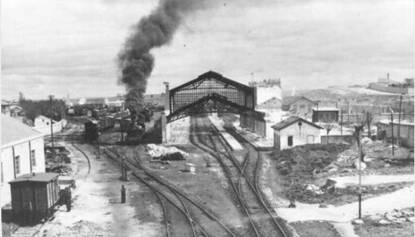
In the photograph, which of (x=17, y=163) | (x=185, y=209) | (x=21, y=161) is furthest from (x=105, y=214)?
(x=21, y=161)

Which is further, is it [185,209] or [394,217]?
[185,209]

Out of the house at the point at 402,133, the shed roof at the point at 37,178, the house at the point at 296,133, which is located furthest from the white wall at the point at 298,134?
the shed roof at the point at 37,178

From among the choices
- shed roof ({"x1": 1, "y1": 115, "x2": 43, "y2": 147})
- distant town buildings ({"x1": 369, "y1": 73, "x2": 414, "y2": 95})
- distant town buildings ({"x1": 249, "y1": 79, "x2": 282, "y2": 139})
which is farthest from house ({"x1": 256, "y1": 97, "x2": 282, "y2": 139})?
distant town buildings ({"x1": 369, "y1": 73, "x2": 414, "y2": 95})

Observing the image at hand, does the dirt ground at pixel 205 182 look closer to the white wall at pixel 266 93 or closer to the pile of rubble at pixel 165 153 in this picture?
the pile of rubble at pixel 165 153

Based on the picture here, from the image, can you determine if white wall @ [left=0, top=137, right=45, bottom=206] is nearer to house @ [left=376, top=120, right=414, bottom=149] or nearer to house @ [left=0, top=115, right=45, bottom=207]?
house @ [left=0, top=115, right=45, bottom=207]

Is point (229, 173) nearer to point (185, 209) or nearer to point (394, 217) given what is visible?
point (185, 209)
